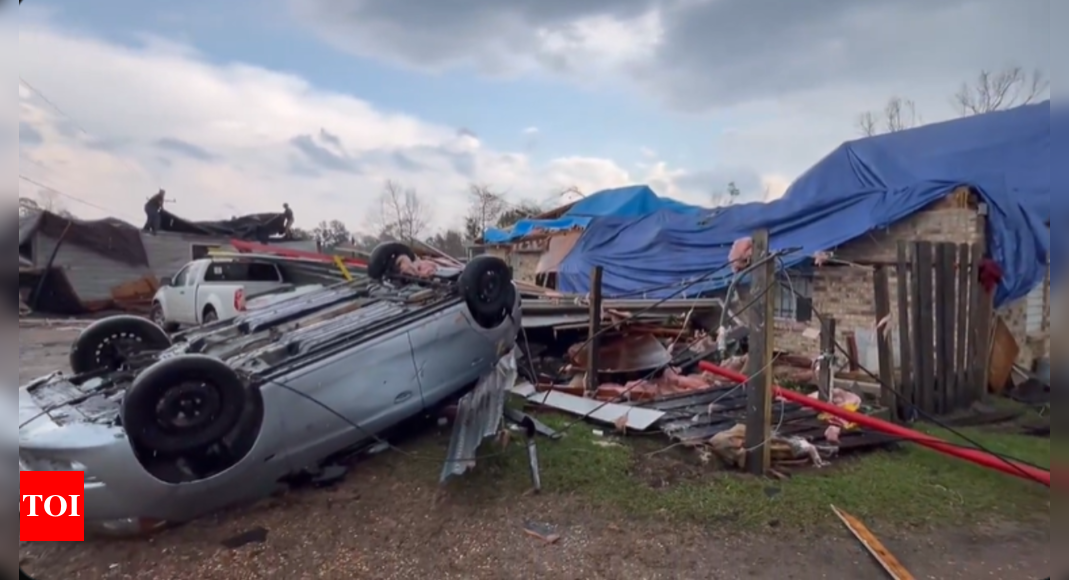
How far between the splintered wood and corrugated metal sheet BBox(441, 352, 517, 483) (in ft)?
8.19

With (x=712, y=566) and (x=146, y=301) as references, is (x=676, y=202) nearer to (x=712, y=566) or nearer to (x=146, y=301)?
(x=712, y=566)

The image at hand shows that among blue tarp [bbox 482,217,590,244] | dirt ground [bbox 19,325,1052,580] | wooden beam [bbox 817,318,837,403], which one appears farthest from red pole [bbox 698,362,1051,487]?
blue tarp [bbox 482,217,590,244]

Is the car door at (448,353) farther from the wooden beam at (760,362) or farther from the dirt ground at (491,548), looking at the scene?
the wooden beam at (760,362)

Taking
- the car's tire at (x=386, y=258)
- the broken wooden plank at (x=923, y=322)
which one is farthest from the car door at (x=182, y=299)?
the broken wooden plank at (x=923, y=322)

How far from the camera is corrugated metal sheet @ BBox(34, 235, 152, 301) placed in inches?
733

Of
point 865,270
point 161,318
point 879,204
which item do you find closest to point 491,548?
point 865,270

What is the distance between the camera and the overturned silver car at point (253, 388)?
3.69m

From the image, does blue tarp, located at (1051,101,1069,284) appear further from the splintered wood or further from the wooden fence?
the wooden fence

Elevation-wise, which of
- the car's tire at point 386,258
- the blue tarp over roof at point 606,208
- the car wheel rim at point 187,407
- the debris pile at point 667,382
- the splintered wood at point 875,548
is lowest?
the splintered wood at point 875,548

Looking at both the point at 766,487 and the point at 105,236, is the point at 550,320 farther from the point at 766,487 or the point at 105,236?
the point at 105,236

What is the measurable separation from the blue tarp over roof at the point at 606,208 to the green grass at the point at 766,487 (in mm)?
11324

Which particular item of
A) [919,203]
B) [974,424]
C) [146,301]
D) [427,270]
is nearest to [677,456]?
[427,270]

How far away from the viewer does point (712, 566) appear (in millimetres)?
→ 3602

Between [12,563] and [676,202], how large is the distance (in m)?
17.4
